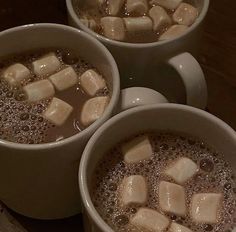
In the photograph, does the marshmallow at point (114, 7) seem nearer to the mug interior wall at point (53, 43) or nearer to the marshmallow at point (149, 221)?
the mug interior wall at point (53, 43)

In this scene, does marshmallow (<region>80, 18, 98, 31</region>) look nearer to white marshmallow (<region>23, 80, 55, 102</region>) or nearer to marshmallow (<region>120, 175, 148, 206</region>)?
white marshmallow (<region>23, 80, 55, 102</region>)

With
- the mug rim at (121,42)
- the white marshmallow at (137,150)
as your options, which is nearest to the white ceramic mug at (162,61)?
the mug rim at (121,42)

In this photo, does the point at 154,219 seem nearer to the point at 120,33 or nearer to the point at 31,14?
the point at 120,33

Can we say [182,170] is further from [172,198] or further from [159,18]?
[159,18]

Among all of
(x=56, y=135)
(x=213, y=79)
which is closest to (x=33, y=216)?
(x=56, y=135)

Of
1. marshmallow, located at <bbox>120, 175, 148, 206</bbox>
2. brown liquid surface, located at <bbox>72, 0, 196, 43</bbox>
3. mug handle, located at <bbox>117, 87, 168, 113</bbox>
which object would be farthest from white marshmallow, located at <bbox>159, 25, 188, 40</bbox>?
marshmallow, located at <bbox>120, 175, 148, 206</bbox>

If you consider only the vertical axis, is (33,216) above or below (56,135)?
below

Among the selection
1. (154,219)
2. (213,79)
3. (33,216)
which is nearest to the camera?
(154,219)

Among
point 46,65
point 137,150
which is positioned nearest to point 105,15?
point 46,65
